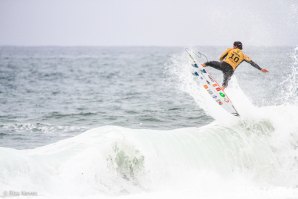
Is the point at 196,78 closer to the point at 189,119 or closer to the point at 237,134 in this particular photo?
the point at 237,134

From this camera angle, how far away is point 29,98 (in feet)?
99.1

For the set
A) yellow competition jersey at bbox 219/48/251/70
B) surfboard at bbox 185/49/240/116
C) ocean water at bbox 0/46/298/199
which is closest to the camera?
ocean water at bbox 0/46/298/199

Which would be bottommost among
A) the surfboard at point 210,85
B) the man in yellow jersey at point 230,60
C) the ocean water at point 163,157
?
the ocean water at point 163,157

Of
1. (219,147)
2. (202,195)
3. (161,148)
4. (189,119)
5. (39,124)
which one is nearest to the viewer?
(202,195)

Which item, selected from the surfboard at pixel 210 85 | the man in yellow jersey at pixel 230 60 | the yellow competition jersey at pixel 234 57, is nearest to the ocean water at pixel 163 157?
the surfboard at pixel 210 85

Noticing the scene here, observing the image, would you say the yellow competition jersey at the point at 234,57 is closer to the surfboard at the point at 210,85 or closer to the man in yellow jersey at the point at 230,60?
the man in yellow jersey at the point at 230,60

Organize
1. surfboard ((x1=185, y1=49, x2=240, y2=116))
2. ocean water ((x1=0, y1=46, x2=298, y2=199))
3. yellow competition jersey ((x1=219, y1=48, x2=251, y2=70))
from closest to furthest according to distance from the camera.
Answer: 1. ocean water ((x1=0, y1=46, x2=298, y2=199))
2. surfboard ((x1=185, y1=49, x2=240, y2=116))
3. yellow competition jersey ((x1=219, y1=48, x2=251, y2=70))

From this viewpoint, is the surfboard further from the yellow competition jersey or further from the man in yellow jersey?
the yellow competition jersey

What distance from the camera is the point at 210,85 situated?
50.4 feet

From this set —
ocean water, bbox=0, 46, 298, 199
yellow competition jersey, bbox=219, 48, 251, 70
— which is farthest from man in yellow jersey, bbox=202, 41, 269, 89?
ocean water, bbox=0, 46, 298, 199

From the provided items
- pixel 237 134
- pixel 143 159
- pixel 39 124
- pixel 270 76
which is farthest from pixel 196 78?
pixel 270 76

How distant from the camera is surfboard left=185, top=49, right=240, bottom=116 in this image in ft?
49.3

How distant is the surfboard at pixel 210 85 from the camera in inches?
591

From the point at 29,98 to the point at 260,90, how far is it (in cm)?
1416
